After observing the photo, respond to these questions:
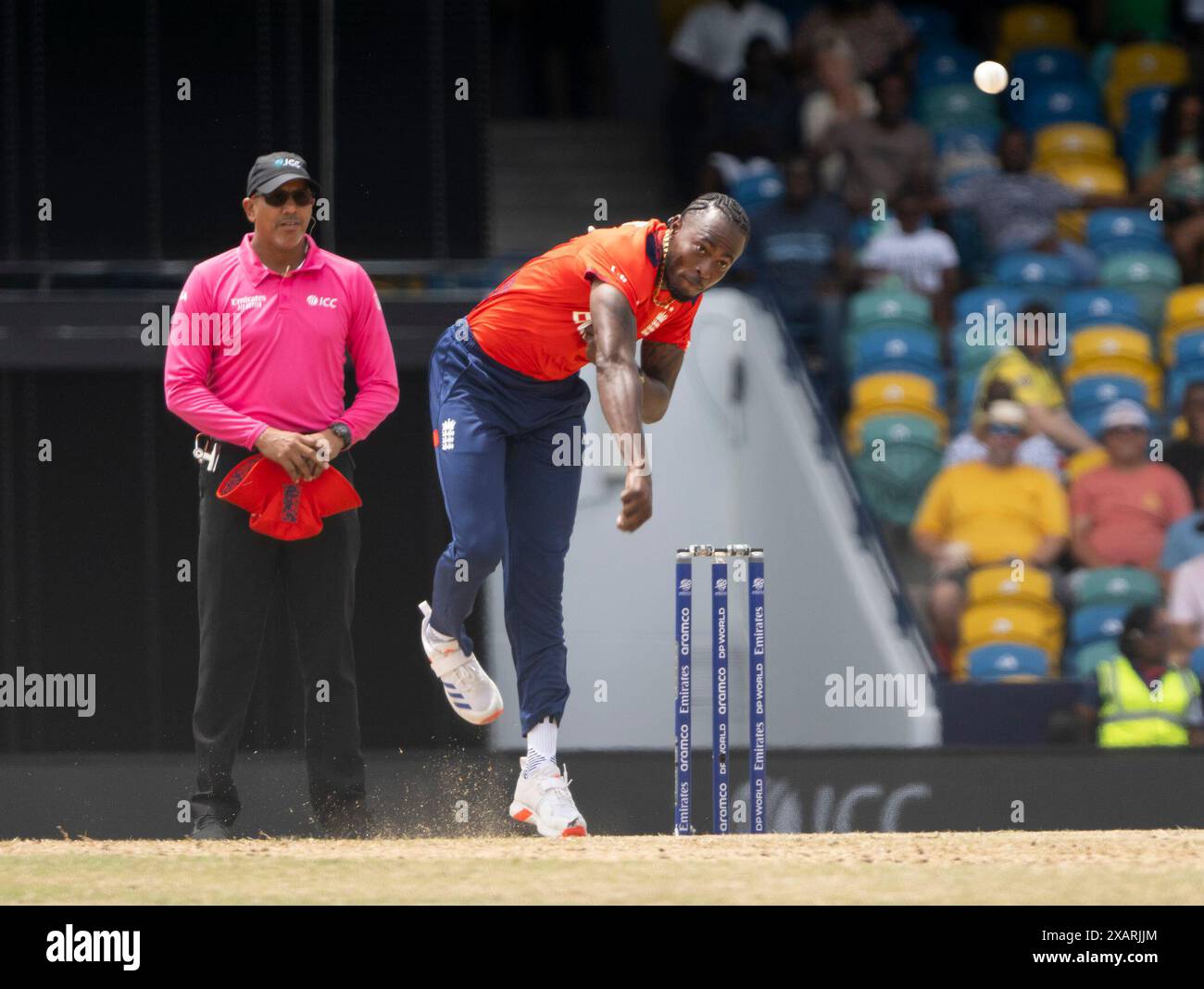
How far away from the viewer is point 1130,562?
360 inches

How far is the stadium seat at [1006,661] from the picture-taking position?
8.83 m

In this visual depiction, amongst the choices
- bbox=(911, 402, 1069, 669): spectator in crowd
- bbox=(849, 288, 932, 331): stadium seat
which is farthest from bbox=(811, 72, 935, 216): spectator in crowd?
bbox=(911, 402, 1069, 669): spectator in crowd

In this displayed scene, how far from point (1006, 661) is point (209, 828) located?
3.67 m

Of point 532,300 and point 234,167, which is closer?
point 532,300

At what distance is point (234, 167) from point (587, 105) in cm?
376

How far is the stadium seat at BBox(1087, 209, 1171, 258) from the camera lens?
10.6 meters

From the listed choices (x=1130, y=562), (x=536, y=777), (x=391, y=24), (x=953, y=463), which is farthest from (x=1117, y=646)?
(x=391, y=24)

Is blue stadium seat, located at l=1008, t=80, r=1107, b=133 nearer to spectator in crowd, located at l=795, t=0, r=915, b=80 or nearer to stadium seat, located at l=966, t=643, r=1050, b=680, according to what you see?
spectator in crowd, located at l=795, t=0, r=915, b=80

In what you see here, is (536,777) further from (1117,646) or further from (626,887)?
(1117,646)

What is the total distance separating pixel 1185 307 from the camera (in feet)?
33.5

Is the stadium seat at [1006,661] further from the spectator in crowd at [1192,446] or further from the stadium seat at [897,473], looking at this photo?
the spectator in crowd at [1192,446]

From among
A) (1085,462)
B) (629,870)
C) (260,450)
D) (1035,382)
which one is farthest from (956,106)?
(629,870)

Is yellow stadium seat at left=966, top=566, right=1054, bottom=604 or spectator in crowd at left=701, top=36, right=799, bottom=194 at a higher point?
spectator in crowd at left=701, top=36, right=799, bottom=194

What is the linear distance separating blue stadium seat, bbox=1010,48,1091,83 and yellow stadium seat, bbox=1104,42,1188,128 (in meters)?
0.19
